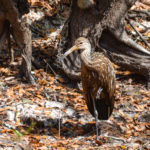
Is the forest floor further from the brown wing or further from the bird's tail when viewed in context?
the brown wing

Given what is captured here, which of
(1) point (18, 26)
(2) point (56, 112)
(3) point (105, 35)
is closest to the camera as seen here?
(2) point (56, 112)

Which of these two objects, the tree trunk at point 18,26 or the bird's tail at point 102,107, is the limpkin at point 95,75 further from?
the tree trunk at point 18,26

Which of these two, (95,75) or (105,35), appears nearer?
(95,75)

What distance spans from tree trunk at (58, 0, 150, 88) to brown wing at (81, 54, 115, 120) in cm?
160

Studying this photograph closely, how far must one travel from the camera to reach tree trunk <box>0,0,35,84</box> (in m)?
5.51

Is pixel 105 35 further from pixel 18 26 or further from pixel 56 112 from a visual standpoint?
pixel 56 112

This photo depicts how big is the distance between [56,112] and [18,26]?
1762 millimetres

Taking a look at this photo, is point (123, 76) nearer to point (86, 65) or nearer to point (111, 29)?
point (111, 29)

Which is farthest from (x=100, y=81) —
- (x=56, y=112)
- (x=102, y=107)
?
(x=56, y=112)

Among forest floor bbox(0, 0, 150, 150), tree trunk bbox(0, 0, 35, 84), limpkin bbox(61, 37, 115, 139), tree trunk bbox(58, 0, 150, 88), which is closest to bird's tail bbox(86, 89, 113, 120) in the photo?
limpkin bbox(61, 37, 115, 139)

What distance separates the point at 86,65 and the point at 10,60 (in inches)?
112

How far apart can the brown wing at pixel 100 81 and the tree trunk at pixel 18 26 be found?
1.78 m

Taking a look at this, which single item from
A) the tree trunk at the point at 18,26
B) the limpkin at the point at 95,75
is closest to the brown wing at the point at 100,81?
the limpkin at the point at 95,75

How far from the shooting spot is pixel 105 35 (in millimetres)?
6418
